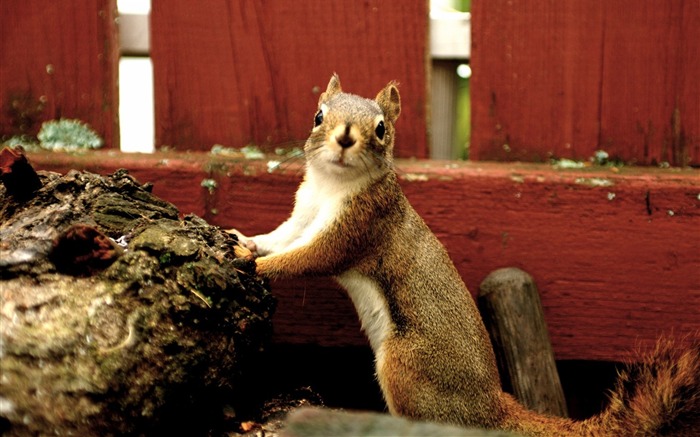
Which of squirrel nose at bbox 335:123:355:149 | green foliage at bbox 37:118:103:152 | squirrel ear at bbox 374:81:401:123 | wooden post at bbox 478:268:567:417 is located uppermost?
squirrel ear at bbox 374:81:401:123

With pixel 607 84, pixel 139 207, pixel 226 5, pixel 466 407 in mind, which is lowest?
pixel 466 407

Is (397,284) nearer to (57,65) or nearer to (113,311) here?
(113,311)

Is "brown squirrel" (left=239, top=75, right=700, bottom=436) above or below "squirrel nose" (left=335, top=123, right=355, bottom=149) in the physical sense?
below

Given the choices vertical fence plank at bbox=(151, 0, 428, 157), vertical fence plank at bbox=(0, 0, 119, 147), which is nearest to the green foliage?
vertical fence plank at bbox=(0, 0, 119, 147)

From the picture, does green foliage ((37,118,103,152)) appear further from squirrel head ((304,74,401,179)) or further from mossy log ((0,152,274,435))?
squirrel head ((304,74,401,179))

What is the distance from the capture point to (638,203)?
2178mm

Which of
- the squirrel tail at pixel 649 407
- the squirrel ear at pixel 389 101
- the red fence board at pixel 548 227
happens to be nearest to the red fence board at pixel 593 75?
the red fence board at pixel 548 227

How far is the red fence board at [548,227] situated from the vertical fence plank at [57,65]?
0.49 feet

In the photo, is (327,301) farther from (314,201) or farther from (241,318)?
(241,318)

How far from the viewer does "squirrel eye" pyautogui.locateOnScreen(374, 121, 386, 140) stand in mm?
1949

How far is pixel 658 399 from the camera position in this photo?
5.64ft

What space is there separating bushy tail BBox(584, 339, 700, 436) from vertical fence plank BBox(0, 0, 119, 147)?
1.52 meters

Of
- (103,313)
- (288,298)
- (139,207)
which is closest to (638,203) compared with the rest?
(288,298)

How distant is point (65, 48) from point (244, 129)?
55cm
